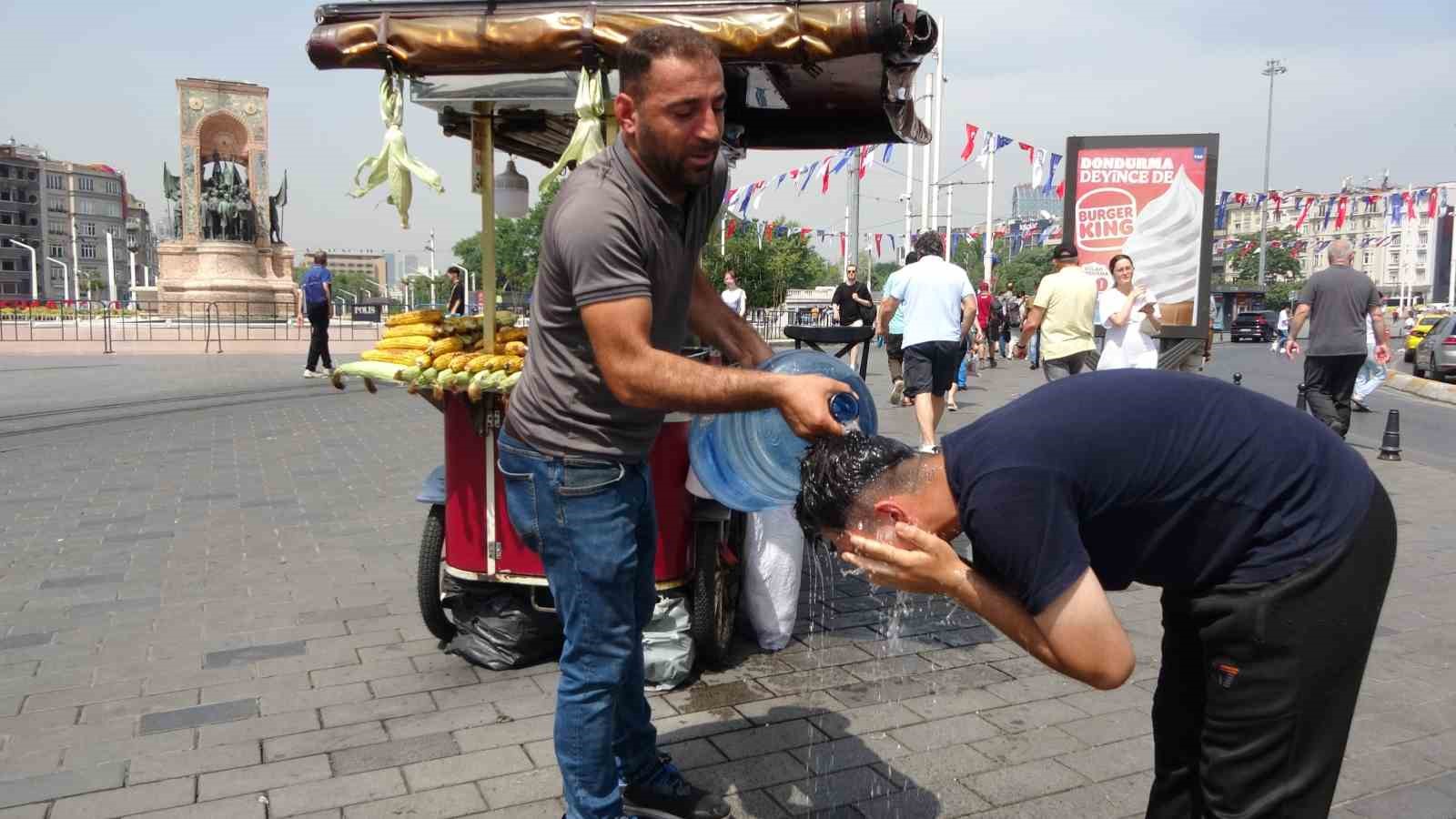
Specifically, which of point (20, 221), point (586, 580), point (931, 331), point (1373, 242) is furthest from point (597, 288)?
point (20, 221)

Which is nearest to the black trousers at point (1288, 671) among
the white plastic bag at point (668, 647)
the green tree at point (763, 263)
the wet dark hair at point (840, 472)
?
the wet dark hair at point (840, 472)

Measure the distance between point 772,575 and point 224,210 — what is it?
129 feet

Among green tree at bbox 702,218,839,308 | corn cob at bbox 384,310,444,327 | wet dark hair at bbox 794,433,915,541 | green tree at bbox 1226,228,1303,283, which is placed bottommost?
wet dark hair at bbox 794,433,915,541

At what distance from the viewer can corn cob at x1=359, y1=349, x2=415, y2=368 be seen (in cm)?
427

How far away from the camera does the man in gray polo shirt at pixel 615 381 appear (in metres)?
2.38

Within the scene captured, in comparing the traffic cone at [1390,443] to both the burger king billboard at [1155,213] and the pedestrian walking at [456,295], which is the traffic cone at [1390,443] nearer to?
the burger king billboard at [1155,213]

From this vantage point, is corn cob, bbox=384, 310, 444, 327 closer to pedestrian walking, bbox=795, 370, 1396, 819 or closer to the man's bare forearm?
the man's bare forearm

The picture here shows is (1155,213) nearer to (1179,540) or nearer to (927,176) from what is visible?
(1179,540)

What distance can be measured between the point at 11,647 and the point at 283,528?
2.23m

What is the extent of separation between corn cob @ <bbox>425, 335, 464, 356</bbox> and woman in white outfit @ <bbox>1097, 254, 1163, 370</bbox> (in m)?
6.13

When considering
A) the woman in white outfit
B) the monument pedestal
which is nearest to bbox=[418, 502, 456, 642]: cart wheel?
the woman in white outfit

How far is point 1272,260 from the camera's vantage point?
9262 centimetres

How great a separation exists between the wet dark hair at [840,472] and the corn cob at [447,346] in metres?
2.63

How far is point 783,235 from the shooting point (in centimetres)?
5378
